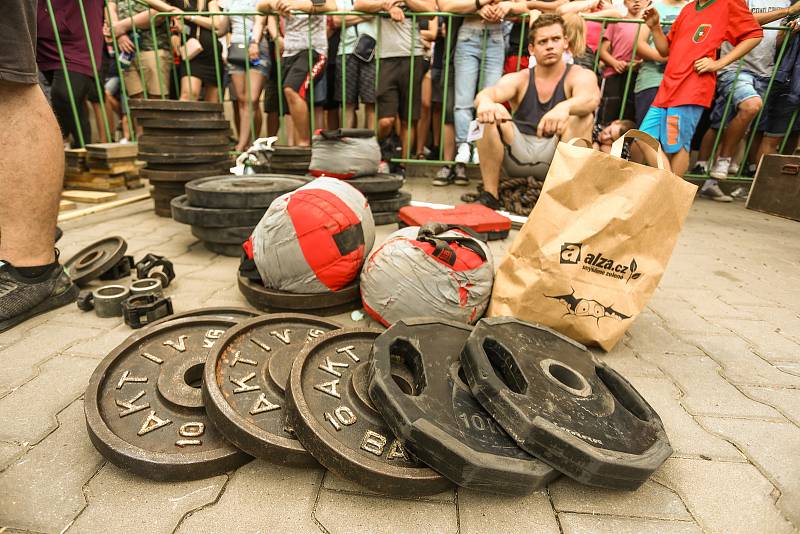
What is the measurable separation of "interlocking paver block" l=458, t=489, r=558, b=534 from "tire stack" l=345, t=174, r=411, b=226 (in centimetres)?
274

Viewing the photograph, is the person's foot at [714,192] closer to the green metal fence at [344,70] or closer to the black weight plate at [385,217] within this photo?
the green metal fence at [344,70]

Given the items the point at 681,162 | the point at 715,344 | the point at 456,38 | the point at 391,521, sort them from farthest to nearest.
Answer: the point at 456,38, the point at 681,162, the point at 715,344, the point at 391,521

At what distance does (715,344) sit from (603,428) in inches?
54.1

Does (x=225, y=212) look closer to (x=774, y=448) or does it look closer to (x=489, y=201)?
(x=489, y=201)

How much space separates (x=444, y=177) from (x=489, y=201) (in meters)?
1.54

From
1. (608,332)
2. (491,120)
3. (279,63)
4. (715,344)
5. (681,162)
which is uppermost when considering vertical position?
(279,63)

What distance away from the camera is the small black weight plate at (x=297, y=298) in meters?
2.09

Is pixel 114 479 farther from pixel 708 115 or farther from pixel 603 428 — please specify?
pixel 708 115

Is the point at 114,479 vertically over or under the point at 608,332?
under

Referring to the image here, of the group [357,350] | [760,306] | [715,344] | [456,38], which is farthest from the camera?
[456,38]

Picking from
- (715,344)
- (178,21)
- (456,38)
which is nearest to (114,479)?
(715,344)

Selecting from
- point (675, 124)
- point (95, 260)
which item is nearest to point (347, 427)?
point (95, 260)

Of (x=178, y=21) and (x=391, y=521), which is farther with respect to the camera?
(x=178, y=21)

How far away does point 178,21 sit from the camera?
566cm
